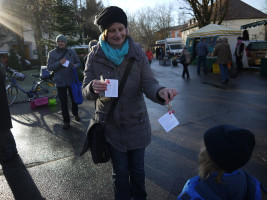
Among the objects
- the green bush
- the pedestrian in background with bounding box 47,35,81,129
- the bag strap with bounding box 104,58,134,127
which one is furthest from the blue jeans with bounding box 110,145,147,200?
the green bush

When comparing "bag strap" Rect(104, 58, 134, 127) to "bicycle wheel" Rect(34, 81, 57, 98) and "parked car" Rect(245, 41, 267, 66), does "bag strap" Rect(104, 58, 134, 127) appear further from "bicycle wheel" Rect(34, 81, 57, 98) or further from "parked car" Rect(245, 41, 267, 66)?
"parked car" Rect(245, 41, 267, 66)

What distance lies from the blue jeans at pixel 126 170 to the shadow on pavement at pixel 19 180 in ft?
4.03

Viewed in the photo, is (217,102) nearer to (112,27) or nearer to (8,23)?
(112,27)

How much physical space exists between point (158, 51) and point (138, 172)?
3127 centimetres

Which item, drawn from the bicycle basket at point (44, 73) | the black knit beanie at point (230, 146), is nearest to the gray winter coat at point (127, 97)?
the black knit beanie at point (230, 146)

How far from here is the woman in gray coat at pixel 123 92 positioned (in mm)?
1943

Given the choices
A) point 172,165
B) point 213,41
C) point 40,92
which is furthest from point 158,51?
point 172,165

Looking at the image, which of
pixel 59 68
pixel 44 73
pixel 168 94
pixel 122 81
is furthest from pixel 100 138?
pixel 44 73

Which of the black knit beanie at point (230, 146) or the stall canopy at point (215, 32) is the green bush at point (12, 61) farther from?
the black knit beanie at point (230, 146)

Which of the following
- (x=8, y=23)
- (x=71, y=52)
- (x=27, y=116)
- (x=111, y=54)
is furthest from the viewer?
(x=8, y=23)

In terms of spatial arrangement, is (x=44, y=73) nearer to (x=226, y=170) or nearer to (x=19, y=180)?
(x=19, y=180)

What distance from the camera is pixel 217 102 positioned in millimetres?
6691

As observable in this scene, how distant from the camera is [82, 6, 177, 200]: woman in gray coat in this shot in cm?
194

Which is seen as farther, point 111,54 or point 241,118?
point 241,118
